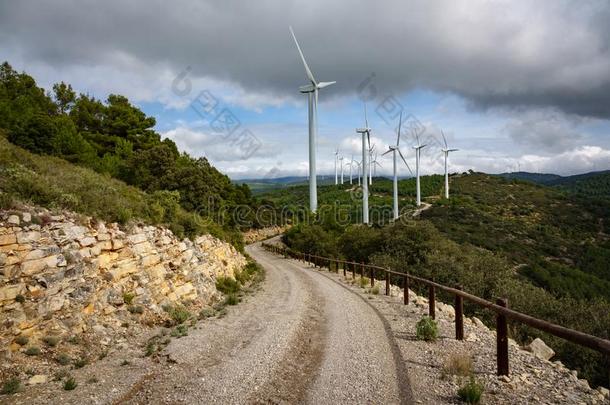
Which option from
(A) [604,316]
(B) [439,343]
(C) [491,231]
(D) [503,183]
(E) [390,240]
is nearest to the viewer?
(B) [439,343]

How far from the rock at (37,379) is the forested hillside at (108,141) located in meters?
6.11

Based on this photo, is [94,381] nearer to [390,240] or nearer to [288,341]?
[288,341]

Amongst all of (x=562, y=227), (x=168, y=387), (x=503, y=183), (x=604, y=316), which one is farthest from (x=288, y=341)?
(x=503, y=183)

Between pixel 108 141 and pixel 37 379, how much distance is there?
115 ft

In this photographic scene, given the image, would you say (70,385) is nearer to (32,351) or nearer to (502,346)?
(32,351)

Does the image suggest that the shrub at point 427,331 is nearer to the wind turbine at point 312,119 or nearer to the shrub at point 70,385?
the shrub at point 70,385

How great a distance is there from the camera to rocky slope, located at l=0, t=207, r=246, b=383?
7734 mm

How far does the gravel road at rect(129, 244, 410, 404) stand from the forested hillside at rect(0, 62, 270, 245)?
5.66m

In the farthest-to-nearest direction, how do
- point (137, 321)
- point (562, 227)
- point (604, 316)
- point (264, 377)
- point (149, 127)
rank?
point (562, 227) < point (149, 127) < point (604, 316) < point (137, 321) < point (264, 377)

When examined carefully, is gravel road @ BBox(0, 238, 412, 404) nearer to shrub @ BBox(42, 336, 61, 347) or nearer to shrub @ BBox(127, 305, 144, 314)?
shrub @ BBox(42, 336, 61, 347)

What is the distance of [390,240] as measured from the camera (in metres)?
28.6

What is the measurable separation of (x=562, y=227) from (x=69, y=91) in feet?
271

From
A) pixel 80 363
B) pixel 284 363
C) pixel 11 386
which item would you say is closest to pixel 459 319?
pixel 284 363

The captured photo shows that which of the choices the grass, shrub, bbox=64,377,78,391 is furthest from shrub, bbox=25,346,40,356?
shrub, bbox=64,377,78,391
